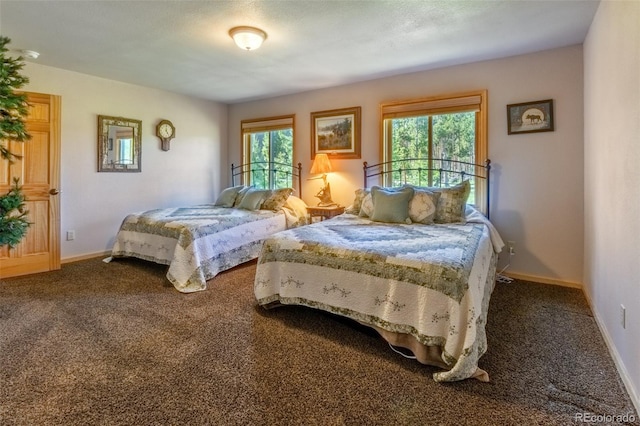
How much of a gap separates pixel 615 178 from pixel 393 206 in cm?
169

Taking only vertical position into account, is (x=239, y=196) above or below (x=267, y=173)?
below

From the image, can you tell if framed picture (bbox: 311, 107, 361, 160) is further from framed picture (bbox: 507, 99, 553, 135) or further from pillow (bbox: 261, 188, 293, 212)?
framed picture (bbox: 507, 99, 553, 135)

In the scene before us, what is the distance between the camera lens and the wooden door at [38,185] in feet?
11.4

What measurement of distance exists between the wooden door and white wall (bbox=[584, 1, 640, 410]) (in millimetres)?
4876

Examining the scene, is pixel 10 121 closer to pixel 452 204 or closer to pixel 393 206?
pixel 393 206

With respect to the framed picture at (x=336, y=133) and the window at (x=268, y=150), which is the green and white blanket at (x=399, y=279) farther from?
the window at (x=268, y=150)

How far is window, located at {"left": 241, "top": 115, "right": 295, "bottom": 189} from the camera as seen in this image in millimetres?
5211

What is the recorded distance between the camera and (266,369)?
1.88 meters

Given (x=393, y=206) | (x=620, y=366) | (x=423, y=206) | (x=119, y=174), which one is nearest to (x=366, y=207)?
(x=393, y=206)

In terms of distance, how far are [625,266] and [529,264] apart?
174cm

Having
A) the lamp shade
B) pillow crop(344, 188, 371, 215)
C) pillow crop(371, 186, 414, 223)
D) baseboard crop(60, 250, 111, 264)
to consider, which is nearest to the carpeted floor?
pillow crop(371, 186, 414, 223)

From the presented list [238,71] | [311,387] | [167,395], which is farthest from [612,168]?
[238,71]

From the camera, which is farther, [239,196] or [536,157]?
[239,196]

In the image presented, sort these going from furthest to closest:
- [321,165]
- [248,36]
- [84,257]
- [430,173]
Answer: [321,165] → [84,257] → [430,173] → [248,36]
